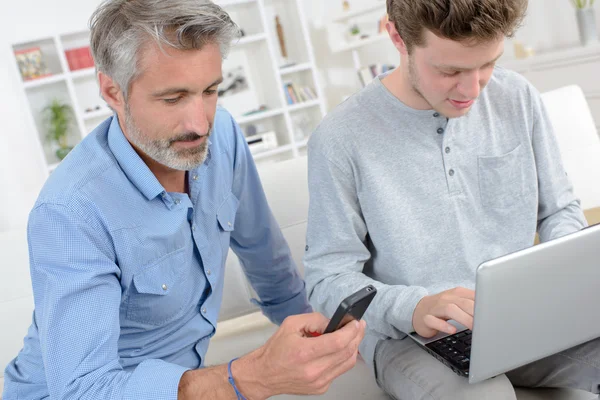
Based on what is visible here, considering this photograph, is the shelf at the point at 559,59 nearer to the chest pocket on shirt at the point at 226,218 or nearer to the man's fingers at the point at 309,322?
the chest pocket on shirt at the point at 226,218

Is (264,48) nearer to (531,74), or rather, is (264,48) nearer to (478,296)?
(531,74)

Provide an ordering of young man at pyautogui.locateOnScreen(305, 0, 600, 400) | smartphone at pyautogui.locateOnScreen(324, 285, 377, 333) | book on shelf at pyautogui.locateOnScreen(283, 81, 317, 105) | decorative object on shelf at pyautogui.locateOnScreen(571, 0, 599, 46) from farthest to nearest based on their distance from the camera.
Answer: book on shelf at pyautogui.locateOnScreen(283, 81, 317, 105), decorative object on shelf at pyautogui.locateOnScreen(571, 0, 599, 46), young man at pyautogui.locateOnScreen(305, 0, 600, 400), smartphone at pyautogui.locateOnScreen(324, 285, 377, 333)

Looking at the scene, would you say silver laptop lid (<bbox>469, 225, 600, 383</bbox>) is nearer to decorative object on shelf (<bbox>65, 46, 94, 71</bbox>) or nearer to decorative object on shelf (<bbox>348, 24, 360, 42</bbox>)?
decorative object on shelf (<bbox>65, 46, 94, 71</bbox>)

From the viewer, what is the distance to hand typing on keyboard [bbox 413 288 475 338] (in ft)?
3.79

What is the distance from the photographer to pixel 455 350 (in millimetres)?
1225

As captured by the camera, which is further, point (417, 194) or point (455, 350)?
point (417, 194)

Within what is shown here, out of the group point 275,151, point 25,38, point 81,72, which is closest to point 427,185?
point 275,151

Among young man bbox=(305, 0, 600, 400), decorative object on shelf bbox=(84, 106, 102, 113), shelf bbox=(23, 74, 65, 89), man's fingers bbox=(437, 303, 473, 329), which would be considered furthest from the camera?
decorative object on shelf bbox=(84, 106, 102, 113)

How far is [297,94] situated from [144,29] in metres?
3.87

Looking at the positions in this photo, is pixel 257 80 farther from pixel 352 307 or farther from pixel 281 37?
pixel 352 307

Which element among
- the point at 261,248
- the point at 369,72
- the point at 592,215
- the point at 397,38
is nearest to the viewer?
the point at 397,38

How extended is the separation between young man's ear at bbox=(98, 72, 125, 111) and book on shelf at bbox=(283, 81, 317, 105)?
147 inches

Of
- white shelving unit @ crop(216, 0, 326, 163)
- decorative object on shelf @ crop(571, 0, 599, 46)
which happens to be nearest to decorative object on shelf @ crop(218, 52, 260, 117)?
white shelving unit @ crop(216, 0, 326, 163)

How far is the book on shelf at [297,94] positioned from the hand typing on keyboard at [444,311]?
400cm
